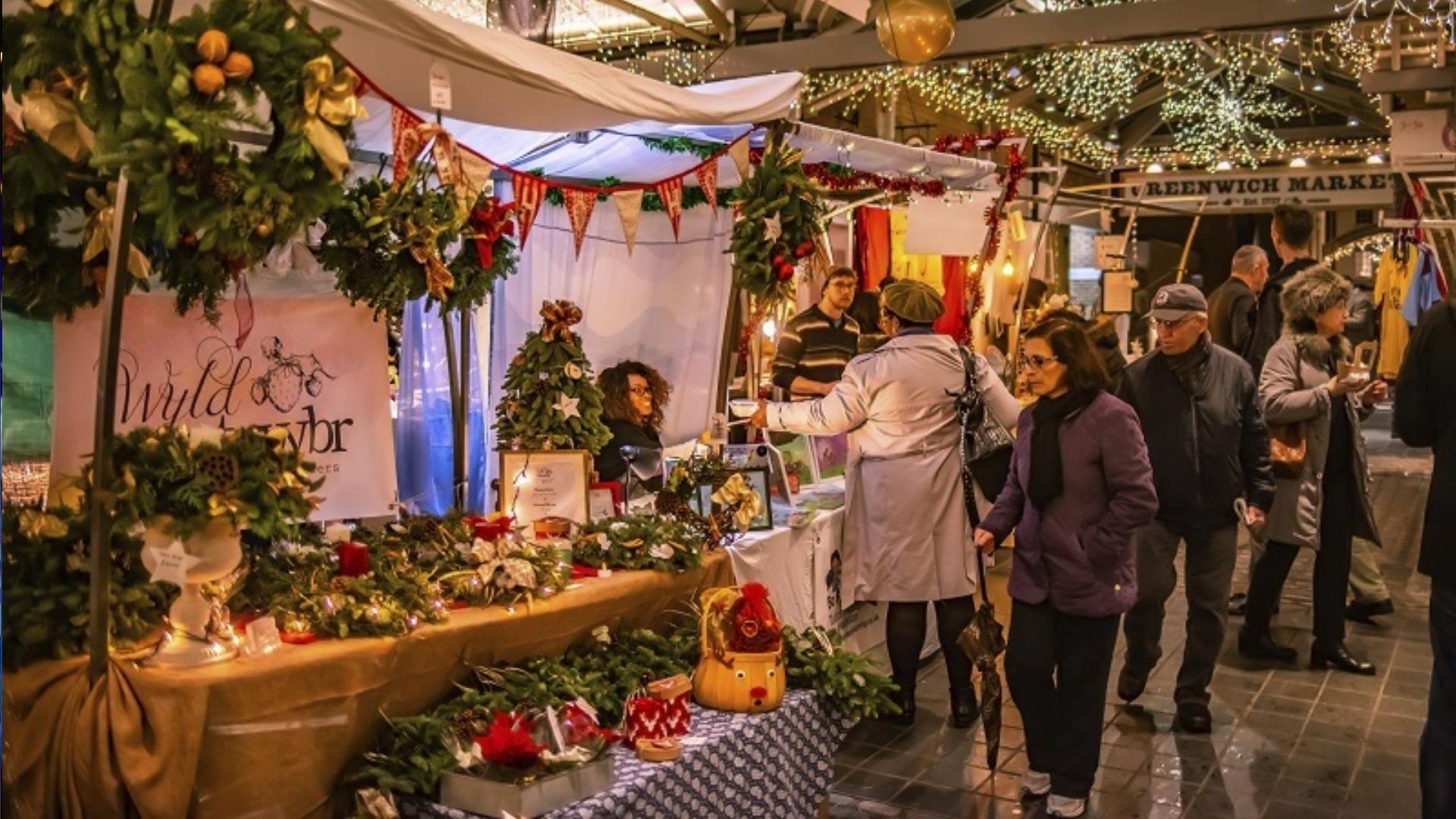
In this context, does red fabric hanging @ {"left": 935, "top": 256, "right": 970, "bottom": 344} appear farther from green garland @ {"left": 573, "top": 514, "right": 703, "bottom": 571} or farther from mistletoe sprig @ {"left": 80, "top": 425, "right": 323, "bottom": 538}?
mistletoe sprig @ {"left": 80, "top": 425, "right": 323, "bottom": 538}

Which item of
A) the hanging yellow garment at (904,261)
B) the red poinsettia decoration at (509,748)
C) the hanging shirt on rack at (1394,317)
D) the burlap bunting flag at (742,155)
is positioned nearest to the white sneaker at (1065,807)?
the red poinsettia decoration at (509,748)

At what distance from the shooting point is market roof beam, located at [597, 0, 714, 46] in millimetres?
9289

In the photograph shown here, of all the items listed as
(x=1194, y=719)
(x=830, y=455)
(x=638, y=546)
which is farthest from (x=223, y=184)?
(x=1194, y=719)

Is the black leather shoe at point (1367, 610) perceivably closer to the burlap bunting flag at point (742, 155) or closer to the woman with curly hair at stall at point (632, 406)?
the woman with curly hair at stall at point (632, 406)

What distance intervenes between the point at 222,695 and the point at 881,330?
5525mm

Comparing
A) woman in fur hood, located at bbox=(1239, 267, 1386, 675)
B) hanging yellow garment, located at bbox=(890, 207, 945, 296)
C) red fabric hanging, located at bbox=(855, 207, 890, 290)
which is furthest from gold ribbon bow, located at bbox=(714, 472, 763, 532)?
red fabric hanging, located at bbox=(855, 207, 890, 290)

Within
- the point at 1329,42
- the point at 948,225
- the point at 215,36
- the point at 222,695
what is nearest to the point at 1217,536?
the point at 948,225

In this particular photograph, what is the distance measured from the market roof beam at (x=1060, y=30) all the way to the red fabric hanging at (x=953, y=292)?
164cm

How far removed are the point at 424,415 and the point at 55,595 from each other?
2.66 m

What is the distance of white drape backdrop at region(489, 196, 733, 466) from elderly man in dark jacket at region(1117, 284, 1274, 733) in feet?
6.27

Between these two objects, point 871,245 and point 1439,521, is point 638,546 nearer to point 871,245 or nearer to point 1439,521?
point 1439,521

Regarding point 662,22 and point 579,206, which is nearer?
point 579,206

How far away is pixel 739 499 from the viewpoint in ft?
14.8

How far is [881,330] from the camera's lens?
7715 mm
